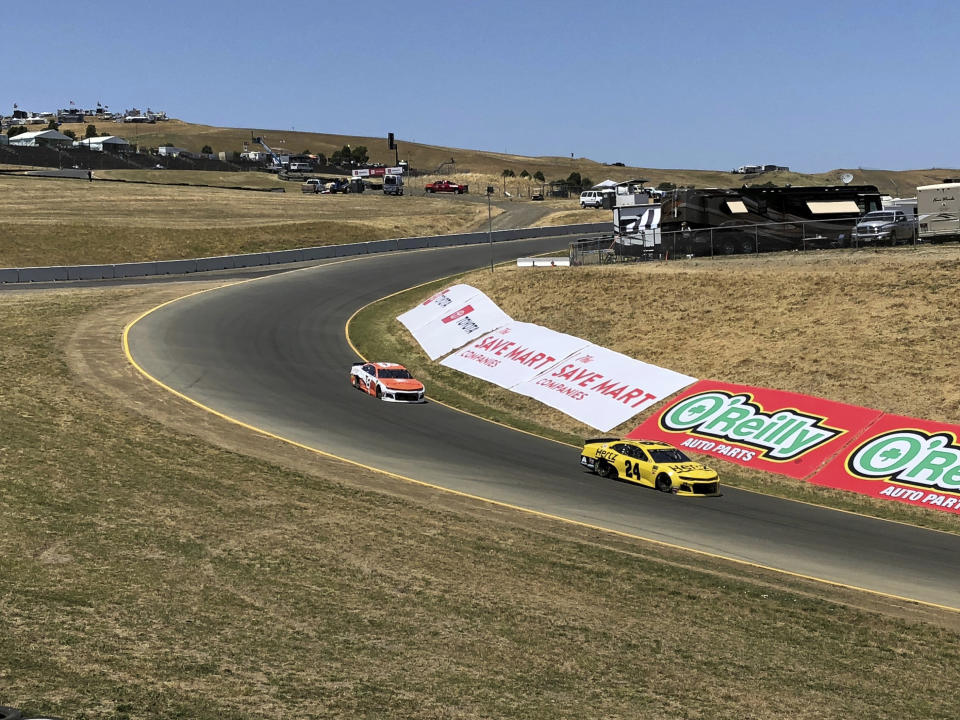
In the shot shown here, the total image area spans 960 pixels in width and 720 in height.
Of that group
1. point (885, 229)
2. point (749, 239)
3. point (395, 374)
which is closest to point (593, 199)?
point (749, 239)

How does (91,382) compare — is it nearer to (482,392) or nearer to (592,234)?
(482,392)

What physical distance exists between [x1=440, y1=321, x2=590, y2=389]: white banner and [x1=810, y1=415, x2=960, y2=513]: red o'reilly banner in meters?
14.1

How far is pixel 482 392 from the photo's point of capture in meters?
42.3

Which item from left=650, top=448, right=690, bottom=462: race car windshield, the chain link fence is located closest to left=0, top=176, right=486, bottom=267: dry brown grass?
the chain link fence

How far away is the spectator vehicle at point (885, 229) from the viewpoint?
→ 1948 inches

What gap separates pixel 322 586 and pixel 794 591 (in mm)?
9941

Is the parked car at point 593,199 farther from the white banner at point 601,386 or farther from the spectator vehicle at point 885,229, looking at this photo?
the white banner at point 601,386

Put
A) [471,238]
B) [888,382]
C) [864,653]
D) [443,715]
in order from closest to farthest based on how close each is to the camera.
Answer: [443,715], [864,653], [888,382], [471,238]

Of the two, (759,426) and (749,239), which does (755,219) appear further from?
(759,426)

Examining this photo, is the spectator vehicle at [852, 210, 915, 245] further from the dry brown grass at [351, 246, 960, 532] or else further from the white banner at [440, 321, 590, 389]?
the white banner at [440, 321, 590, 389]

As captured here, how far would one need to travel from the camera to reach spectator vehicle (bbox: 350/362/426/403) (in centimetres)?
3988

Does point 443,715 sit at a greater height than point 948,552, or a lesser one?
greater

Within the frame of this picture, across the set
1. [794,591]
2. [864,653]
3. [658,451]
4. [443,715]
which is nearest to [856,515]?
[658,451]

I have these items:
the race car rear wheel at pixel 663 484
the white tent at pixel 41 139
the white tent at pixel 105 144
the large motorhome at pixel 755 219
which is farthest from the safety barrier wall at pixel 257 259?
the white tent at pixel 41 139
